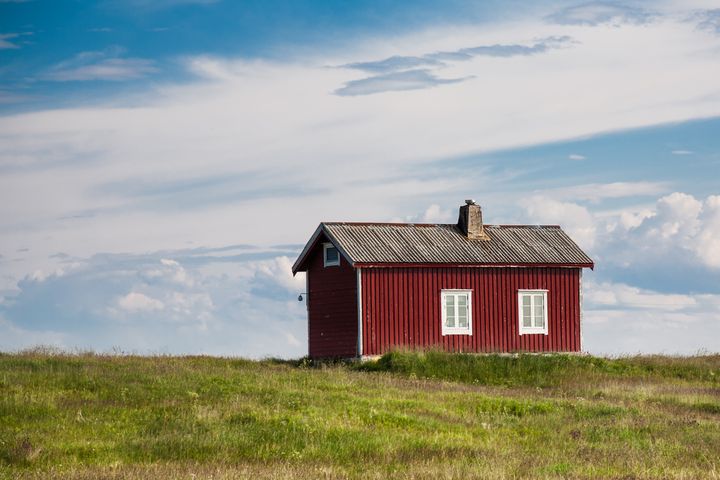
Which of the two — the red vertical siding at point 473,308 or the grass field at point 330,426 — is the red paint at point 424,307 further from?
the grass field at point 330,426

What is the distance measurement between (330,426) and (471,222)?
22285mm

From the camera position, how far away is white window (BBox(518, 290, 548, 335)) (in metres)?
39.1

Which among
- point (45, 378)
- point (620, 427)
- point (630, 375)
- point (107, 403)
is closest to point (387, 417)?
point (620, 427)

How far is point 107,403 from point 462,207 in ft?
71.1

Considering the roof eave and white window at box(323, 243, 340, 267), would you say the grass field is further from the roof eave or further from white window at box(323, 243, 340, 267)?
white window at box(323, 243, 340, 267)

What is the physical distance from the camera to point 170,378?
2564cm

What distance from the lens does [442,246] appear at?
1527 inches

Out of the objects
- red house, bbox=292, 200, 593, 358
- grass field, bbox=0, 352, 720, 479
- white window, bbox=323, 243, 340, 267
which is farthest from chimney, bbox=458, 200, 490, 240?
grass field, bbox=0, 352, 720, 479

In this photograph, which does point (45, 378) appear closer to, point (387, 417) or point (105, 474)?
point (387, 417)

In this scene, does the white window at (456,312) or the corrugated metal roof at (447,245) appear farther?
the white window at (456,312)

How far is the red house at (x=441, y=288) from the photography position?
36781 millimetres

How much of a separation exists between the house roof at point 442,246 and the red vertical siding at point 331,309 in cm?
89

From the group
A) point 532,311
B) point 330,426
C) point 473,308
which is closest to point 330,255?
point 473,308

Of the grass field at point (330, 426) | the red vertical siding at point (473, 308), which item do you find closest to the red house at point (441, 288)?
the red vertical siding at point (473, 308)
